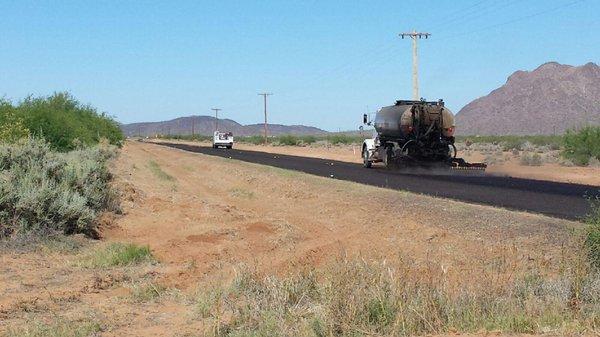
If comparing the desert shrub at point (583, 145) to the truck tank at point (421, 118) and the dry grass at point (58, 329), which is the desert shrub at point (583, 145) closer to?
A: the truck tank at point (421, 118)

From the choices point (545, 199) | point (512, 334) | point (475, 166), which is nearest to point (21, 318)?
point (512, 334)

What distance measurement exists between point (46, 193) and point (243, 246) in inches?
171

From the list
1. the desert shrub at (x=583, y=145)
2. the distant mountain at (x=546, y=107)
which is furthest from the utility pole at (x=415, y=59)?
the distant mountain at (x=546, y=107)

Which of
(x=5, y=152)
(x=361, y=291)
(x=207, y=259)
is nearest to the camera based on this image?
(x=361, y=291)

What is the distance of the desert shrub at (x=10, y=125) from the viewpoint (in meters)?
28.2

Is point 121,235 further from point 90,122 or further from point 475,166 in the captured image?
point 90,122

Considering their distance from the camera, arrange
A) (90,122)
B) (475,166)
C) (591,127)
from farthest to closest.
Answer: (90,122) → (591,127) → (475,166)

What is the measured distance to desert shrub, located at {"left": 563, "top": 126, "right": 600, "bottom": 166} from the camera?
1854 inches

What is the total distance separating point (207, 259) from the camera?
13500 mm

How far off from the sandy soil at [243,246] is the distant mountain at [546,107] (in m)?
150

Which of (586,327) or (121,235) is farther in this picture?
(121,235)

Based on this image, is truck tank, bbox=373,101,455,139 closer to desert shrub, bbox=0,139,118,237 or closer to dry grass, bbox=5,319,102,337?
desert shrub, bbox=0,139,118,237

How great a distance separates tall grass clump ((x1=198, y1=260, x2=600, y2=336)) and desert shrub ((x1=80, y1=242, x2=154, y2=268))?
4311 millimetres

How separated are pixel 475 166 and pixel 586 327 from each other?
97.6 ft
